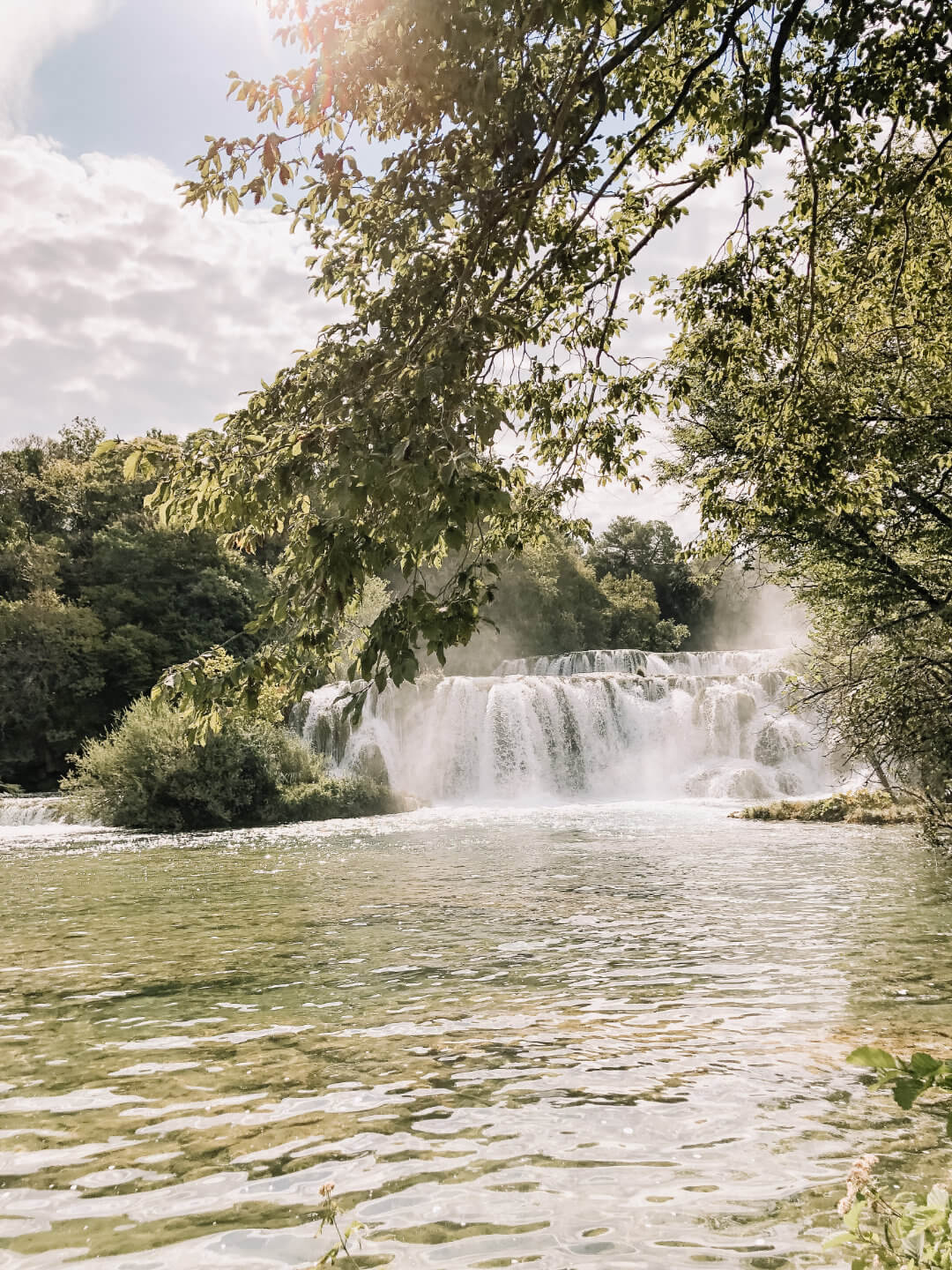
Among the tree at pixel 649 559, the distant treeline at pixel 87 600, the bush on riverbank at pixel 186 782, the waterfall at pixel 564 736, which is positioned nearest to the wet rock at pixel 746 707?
the waterfall at pixel 564 736

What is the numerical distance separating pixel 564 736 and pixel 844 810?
1026cm

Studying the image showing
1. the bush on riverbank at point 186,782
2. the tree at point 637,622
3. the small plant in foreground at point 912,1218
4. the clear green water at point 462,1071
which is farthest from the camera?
the tree at point 637,622

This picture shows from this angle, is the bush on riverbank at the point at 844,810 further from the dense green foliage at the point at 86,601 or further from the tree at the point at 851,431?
the dense green foliage at the point at 86,601

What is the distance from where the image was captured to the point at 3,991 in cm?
742

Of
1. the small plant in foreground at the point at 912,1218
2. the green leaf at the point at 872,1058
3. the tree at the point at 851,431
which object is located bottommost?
the small plant in foreground at the point at 912,1218

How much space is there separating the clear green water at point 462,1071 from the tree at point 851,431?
273 centimetres

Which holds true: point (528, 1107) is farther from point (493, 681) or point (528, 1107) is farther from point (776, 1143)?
point (493, 681)

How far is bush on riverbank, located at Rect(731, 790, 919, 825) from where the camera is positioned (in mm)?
20453

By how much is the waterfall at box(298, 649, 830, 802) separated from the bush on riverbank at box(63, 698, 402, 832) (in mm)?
4433

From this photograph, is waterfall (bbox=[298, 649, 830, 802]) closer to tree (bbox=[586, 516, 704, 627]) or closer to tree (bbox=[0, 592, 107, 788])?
tree (bbox=[0, 592, 107, 788])


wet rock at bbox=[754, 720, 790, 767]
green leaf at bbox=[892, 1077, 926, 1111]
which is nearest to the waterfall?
wet rock at bbox=[754, 720, 790, 767]

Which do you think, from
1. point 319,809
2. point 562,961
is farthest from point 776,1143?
point 319,809

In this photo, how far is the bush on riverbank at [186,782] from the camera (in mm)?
23141

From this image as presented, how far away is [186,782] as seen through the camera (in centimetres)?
2327
